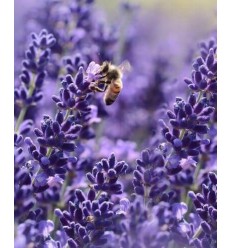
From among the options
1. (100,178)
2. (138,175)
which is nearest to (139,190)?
(138,175)

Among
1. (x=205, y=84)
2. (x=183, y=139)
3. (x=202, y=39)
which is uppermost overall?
(x=202, y=39)

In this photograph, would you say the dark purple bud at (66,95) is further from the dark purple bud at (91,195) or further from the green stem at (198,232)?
the green stem at (198,232)

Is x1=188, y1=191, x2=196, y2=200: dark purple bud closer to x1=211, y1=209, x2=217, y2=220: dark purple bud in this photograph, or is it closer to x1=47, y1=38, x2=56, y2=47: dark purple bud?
x1=211, y1=209, x2=217, y2=220: dark purple bud

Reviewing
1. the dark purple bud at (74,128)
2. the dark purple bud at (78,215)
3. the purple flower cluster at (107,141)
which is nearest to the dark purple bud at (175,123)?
the purple flower cluster at (107,141)

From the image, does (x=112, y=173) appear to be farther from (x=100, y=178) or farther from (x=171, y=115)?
(x=171, y=115)

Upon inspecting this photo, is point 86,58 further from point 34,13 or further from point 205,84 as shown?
point 205,84
